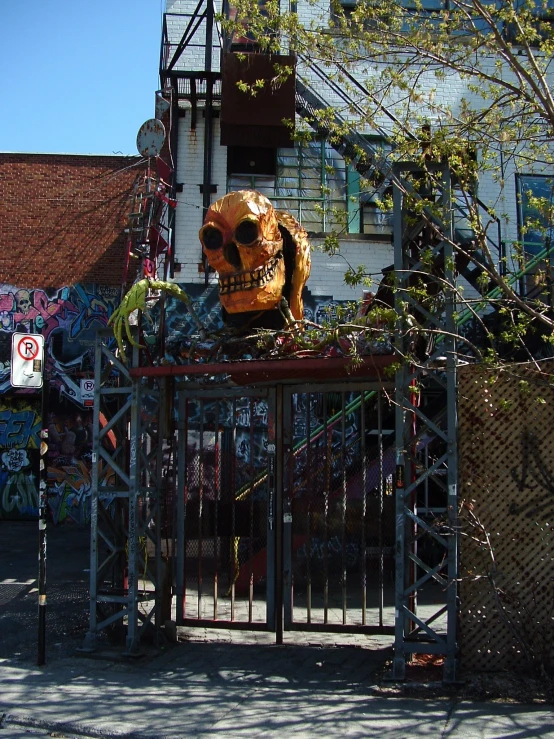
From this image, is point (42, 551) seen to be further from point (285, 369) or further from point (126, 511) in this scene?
point (285, 369)

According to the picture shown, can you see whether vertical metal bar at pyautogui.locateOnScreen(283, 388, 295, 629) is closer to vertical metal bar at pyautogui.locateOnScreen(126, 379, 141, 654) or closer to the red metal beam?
the red metal beam

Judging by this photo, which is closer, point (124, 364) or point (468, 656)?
point (468, 656)

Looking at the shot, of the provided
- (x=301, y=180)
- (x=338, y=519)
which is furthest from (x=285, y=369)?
(x=301, y=180)

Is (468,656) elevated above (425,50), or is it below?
below

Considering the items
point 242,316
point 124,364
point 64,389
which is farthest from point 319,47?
point 64,389

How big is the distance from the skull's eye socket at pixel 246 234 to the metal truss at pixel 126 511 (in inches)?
70.2

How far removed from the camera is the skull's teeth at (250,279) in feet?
29.0

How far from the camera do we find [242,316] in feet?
29.9

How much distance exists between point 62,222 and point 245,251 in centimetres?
1083

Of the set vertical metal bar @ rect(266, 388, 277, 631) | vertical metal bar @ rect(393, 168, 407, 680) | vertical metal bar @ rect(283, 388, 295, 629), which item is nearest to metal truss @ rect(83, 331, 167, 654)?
vertical metal bar @ rect(266, 388, 277, 631)

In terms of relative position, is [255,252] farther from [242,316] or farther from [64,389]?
[64,389]

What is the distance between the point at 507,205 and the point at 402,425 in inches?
414

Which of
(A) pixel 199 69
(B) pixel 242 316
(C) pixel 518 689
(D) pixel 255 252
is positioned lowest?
(C) pixel 518 689

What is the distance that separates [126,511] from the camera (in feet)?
28.5
